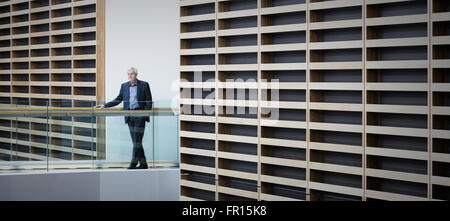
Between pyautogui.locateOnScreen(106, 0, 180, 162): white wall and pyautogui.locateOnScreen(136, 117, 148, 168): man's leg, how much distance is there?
7.84 ft

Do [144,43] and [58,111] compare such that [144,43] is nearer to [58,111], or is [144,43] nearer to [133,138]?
[133,138]

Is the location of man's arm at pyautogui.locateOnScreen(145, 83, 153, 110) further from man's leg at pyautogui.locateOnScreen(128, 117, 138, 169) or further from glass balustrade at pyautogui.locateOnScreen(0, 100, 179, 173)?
man's leg at pyautogui.locateOnScreen(128, 117, 138, 169)

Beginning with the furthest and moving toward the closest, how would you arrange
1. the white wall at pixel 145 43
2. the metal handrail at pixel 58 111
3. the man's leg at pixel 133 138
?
1. the white wall at pixel 145 43
2. the man's leg at pixel 133 138
3. the metal handrail at pixel 58 111

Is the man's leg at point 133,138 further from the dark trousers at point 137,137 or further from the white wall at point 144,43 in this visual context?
the white wall at point 144,43

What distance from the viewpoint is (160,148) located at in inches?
264

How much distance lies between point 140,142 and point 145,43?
A: 296 centimetres

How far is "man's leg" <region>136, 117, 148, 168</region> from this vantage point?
662 centimetres

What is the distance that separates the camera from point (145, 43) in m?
9.27

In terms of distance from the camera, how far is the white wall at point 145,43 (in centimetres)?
900

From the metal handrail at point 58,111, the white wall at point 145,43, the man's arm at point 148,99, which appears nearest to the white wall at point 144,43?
the white wall at point 145,43

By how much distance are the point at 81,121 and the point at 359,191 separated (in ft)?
9.97

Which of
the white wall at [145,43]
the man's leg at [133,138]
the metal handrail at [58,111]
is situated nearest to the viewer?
the metal handrail at [58,111]
